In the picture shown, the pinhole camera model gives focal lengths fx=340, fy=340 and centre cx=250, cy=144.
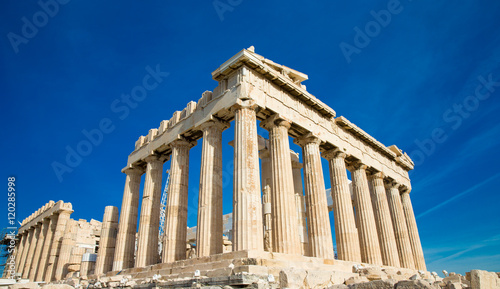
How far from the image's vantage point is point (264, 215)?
19.9m

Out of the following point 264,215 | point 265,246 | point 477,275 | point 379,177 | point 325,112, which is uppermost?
point 325,112

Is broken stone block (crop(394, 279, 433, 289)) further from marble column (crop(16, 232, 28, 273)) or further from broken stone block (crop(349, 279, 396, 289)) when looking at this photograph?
marble column (crop(16, 232, 28, 273))

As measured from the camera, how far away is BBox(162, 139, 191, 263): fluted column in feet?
62.3

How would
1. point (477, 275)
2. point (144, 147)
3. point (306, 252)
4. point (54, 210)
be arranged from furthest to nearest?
point (54, 210), point (144, 147), point (306, 252), point (477, 275)

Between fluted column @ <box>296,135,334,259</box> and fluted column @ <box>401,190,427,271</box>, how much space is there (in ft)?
45.1

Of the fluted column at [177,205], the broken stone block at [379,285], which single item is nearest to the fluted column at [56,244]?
the fluted column at [177,205]

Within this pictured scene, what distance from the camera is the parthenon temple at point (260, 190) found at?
51.7 feet

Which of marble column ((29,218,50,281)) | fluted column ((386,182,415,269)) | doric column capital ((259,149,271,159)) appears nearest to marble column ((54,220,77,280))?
marble column ((29,218,50,281))

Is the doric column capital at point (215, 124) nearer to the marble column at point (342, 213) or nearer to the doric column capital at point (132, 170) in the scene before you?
the marble column at point (342, 213)

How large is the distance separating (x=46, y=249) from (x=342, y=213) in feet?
103

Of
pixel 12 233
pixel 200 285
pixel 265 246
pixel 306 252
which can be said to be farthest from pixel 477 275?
pixel 12 233

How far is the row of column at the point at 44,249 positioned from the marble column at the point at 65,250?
0.09 m

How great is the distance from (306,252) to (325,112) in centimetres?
923

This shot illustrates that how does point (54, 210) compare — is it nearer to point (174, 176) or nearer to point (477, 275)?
point (174, 176)
